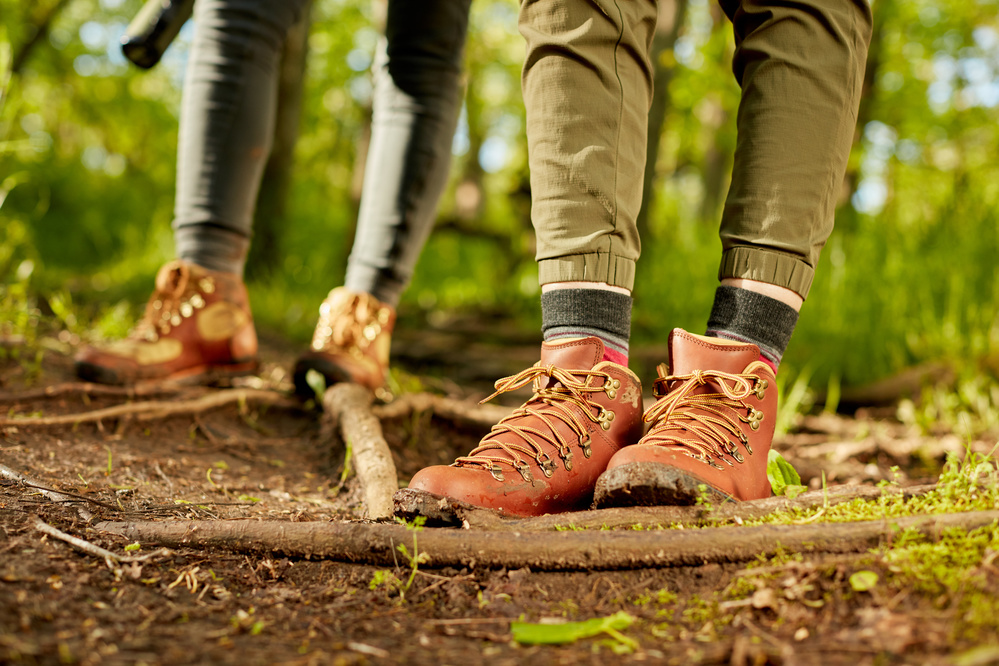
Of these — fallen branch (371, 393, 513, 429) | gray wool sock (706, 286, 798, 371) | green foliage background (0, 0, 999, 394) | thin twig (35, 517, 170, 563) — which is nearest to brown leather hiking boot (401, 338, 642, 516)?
gray wool sock (706, 286, 798, 371)

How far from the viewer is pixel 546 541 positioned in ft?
3.55

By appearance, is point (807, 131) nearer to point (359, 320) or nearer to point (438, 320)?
point (359, 320)

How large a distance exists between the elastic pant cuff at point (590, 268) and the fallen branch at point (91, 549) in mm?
872

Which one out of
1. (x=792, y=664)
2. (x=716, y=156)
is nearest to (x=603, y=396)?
(x=792, y=664)

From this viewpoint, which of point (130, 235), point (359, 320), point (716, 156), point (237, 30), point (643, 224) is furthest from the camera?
point (716, 156)

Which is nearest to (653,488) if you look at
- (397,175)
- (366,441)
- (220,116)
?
(366,441)

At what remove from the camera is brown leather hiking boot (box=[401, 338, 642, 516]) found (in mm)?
1256

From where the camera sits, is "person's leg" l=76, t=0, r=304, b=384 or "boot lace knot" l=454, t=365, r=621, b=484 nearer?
"boot lace knot" l=454, t=365, r=621, b=484

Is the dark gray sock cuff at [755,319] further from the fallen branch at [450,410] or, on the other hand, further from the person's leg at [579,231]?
the fallen branch at [450,410]

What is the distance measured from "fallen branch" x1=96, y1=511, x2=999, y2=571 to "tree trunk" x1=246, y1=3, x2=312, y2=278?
18.0 feet

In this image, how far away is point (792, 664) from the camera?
2.53 feet

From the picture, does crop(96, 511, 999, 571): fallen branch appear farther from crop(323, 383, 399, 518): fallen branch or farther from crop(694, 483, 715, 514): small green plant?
crop(323, 383, 399, 518): fallen branch

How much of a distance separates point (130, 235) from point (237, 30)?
544 cm

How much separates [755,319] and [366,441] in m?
1.02
